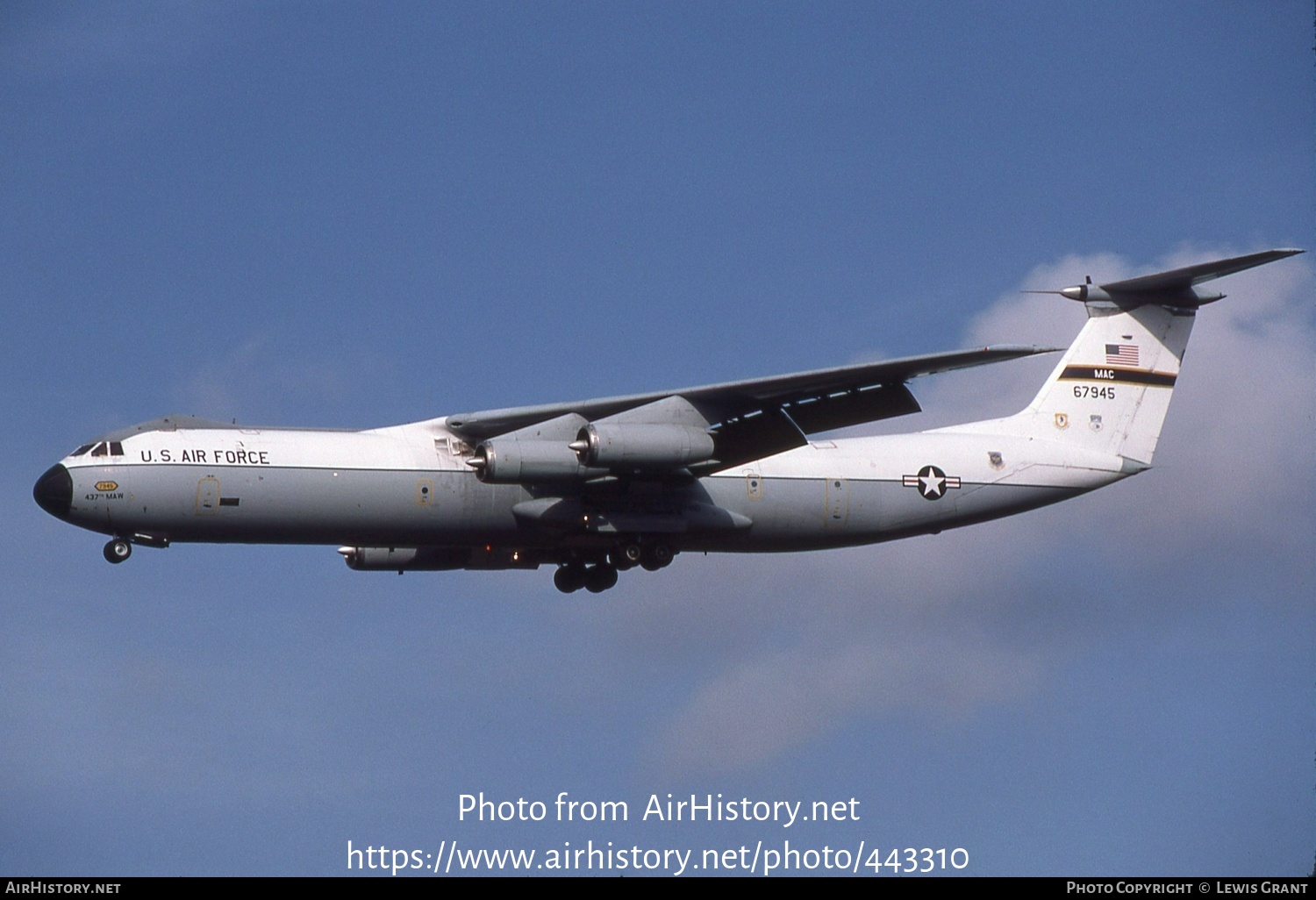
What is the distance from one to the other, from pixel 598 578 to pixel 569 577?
0.47 meters

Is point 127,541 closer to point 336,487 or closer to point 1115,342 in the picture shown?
point 336,487

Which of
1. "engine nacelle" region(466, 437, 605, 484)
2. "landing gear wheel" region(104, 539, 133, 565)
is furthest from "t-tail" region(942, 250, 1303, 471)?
"landing gear wheel" region(104, 539, 133, 565)

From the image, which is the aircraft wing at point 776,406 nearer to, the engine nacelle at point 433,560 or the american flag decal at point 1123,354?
the engine nacelle at point 433,560

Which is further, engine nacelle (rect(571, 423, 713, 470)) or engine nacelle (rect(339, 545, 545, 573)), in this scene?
engine nacelle (rect(339, 545, 545, 573))

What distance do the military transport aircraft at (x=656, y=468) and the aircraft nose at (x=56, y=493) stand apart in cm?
3

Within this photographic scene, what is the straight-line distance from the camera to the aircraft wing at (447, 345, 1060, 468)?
28.1 metres

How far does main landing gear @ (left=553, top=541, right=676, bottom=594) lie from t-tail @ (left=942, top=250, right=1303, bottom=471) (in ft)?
18.6

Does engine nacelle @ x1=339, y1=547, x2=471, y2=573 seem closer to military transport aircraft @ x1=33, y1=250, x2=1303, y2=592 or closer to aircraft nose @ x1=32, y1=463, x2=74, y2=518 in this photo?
military transport aircraft @ x1=33, y1=250, x2=1303, y2=592

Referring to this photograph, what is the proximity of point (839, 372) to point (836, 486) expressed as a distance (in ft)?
8.49

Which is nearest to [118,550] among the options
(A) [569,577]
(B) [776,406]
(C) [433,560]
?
(C) [433,560]

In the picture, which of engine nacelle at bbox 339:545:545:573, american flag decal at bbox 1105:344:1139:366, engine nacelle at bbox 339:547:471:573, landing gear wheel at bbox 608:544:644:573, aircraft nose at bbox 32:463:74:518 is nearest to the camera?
aircraft nose at bbox 32:463:74:518

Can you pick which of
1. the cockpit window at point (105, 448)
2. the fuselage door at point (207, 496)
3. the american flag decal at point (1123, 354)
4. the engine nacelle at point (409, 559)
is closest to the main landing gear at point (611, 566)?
the engine nacelle at point (409, 559)

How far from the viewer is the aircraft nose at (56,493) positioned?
27.0m

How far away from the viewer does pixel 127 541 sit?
27500 millimetres
